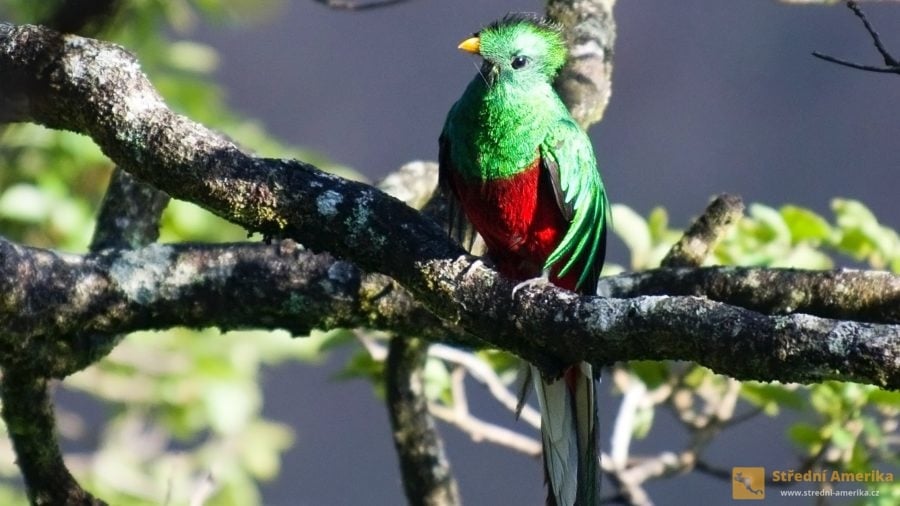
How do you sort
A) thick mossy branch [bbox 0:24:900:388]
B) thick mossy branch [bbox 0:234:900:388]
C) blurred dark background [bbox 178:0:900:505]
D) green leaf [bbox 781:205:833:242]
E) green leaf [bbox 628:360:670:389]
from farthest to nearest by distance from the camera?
blurred dark background [bbox 178:0:900:505] < green leaf [bbox 628:360:670:389] < green leaf [bbox 781:205:833:242] < thick mossy branch [bbox 0:234:900:388] < thick mossy branch [bbox 0:24:900:388]

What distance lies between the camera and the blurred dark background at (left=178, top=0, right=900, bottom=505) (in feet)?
30.3

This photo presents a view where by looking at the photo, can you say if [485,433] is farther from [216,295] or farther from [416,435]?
[216,295]

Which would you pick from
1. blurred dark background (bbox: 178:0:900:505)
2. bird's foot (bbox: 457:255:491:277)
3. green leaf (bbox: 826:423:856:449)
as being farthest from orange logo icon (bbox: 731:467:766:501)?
blurred dark background (bbox: 178:0:900:505)

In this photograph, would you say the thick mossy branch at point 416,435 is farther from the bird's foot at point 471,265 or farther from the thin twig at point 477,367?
the bird's foot at point 471,265

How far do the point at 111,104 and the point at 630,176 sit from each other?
7.32 metres

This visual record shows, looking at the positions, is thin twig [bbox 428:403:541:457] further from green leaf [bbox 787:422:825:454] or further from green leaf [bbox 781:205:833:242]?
green leaf [bbox 781:205:833:242]

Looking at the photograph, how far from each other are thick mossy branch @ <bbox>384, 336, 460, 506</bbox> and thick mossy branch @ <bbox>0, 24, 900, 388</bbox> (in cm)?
105

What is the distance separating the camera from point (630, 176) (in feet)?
31.8

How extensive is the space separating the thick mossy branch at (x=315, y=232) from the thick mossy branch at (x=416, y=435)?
41.4 inches

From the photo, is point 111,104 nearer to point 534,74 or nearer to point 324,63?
point 534,74

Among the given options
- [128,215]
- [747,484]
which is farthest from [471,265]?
[747,484]

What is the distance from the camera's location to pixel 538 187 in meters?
3.47

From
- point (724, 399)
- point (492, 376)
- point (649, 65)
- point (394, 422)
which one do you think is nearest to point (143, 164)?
point (394, 422)

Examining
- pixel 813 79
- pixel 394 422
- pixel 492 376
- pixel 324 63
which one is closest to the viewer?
pixel 394 422
